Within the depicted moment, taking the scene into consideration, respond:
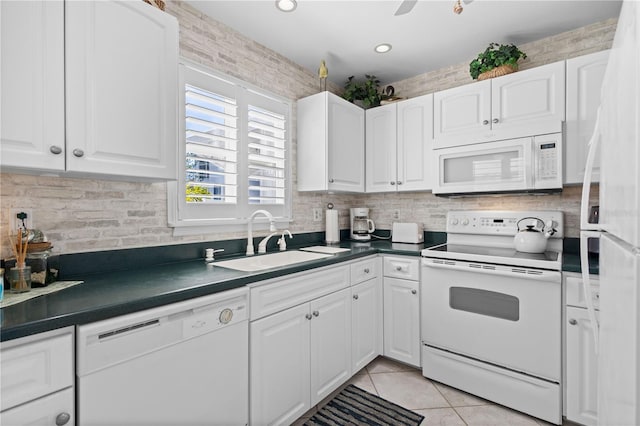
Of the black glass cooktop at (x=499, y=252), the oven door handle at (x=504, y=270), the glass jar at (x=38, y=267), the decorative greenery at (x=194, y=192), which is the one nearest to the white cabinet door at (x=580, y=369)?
the oven door handle at (x=504, y=270)

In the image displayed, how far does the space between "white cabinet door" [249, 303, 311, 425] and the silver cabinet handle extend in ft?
2.42

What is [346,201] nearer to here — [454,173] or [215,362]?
[454,173]

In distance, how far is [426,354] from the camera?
2359 millimetres

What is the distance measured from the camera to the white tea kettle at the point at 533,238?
2.20 meters

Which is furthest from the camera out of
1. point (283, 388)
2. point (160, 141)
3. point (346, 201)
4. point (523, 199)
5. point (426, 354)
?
point (346, 201)

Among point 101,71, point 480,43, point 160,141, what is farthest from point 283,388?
point 480,43

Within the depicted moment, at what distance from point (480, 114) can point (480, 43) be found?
607mm

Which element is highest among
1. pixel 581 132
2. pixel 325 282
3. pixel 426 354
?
pixel 581 132

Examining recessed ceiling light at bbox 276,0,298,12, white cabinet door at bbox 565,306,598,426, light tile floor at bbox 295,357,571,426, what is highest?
recessed ceiling light at bbox 276,0,298,12

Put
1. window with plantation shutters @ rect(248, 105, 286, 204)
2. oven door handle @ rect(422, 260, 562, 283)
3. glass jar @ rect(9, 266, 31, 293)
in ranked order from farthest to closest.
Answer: window with plantation shutters @ rect(248, 105, 286, 204), oven door handle @ rect(422, 260, 562, 283), glass jar @ rect(9, 266, 31, 293)

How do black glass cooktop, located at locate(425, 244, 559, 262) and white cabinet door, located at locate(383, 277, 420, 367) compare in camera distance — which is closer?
black glass cooktop, located at locate(425, 244, 559, 262)

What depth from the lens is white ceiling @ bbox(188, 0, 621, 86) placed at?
2.06 m

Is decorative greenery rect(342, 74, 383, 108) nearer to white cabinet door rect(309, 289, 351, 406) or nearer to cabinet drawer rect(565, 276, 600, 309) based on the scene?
white cabinet door rect(309, 289, 351, 406)

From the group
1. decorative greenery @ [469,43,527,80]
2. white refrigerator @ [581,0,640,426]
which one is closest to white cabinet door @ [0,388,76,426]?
white refrigerator @ [581,0,640,426]
